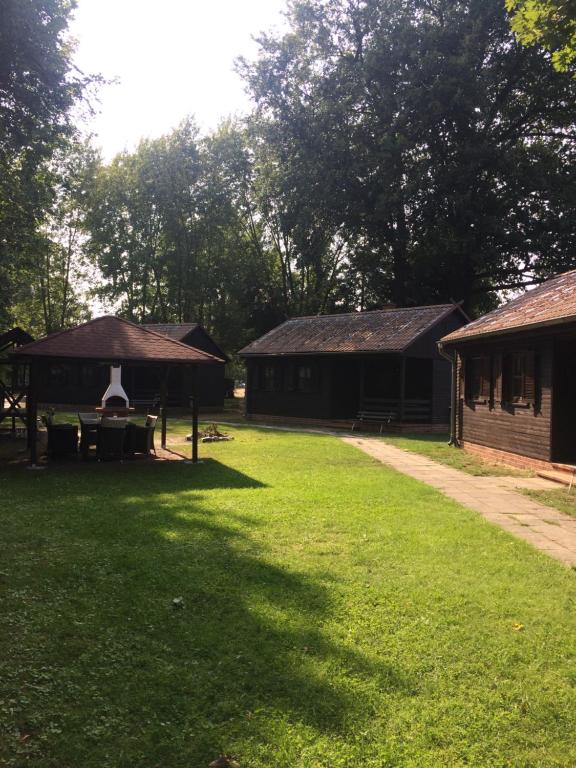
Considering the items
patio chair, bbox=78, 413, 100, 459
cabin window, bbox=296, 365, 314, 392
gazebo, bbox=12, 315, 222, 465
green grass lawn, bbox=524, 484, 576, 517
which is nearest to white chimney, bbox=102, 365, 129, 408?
patio chair, bbox=78, 413, 100, 459

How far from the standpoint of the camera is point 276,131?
3159 centimetres

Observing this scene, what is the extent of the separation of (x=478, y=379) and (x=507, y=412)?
6.69ft

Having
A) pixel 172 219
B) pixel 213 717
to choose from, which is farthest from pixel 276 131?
pixel 213 717

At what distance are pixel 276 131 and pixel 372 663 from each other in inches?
1267

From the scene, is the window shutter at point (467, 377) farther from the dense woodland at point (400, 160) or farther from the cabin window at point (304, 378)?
the dense woodland at point (400, 160)

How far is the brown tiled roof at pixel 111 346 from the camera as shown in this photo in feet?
37.7

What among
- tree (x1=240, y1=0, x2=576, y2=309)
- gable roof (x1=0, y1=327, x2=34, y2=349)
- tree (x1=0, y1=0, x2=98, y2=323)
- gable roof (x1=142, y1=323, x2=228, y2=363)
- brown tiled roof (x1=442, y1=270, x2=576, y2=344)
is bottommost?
gable roof (x1=0, y1=327, x2=34, y2=349)

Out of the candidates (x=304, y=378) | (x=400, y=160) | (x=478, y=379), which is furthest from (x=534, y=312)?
(x=400, y=160)

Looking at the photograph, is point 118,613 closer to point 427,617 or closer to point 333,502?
point 427,617

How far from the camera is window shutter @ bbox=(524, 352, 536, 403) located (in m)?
11.9

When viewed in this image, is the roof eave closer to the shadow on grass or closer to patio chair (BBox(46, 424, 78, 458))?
the shadow on grass

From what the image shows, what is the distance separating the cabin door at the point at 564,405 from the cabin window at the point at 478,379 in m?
2.65

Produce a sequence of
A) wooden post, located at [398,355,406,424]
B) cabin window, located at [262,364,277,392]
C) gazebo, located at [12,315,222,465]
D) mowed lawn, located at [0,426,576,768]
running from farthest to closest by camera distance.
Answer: cabin window, located at [262,364,277,392] < wooden post, located at [398,355,406,424] < gazebo, located at [12,315,222,465] < mowed lawn, located at [0,426,576,768]

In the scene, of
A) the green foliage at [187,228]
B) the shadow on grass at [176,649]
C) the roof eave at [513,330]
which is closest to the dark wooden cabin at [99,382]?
the green foliage at [187,228]
